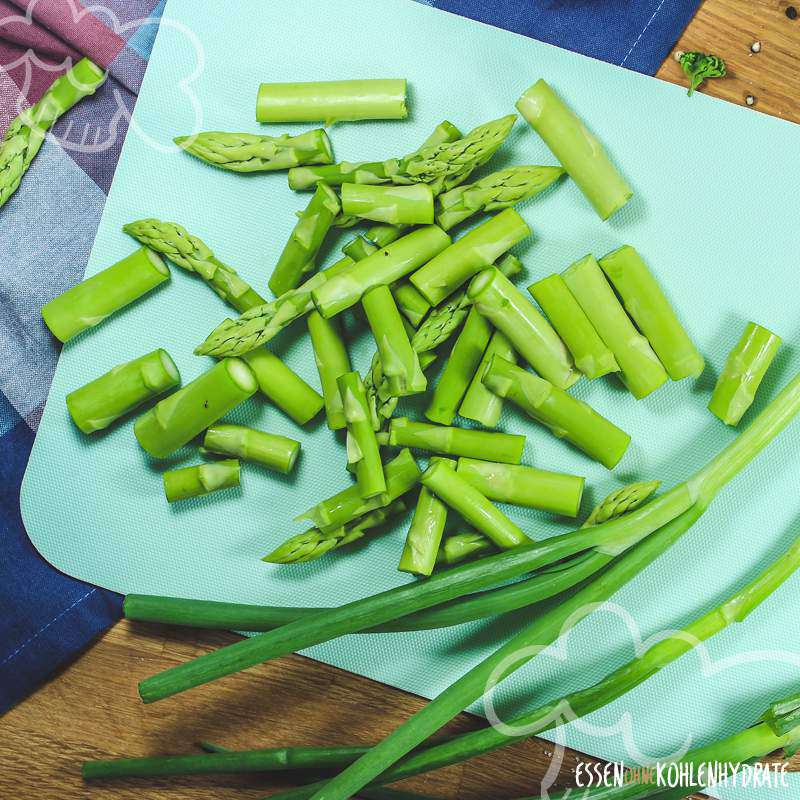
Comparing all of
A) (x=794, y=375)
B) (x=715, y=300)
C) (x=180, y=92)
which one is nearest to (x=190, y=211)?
(x=180, y=92)

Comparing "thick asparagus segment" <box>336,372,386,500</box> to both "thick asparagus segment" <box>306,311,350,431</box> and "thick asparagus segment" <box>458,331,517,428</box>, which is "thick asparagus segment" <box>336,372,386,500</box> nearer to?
"thick asparagus segment" <box>306,311,350,431</box>

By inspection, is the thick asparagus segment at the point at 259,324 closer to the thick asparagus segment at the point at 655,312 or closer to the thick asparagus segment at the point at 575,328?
the thick asparagus segment at the point at 575,328

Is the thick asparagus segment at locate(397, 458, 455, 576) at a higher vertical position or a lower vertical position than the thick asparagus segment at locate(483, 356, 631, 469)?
lower

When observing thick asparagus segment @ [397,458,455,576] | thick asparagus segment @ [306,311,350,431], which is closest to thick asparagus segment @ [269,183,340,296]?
thick asparagus segment @ [306,311,350,431]

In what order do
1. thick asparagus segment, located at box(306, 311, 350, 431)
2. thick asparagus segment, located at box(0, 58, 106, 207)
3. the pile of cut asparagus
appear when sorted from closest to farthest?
the pile of cut asparagus
thick asparagus segment, located at box(306, 311, 350, 431)
thick asparagus segment, located at box(0, 58, 106, 207)

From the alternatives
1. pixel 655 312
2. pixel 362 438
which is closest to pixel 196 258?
pixel 362 438

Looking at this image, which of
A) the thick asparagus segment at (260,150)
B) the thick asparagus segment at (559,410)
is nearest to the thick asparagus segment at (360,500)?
the thick asparagus segment at (559,410)

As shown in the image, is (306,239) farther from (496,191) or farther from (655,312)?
(655,312)
